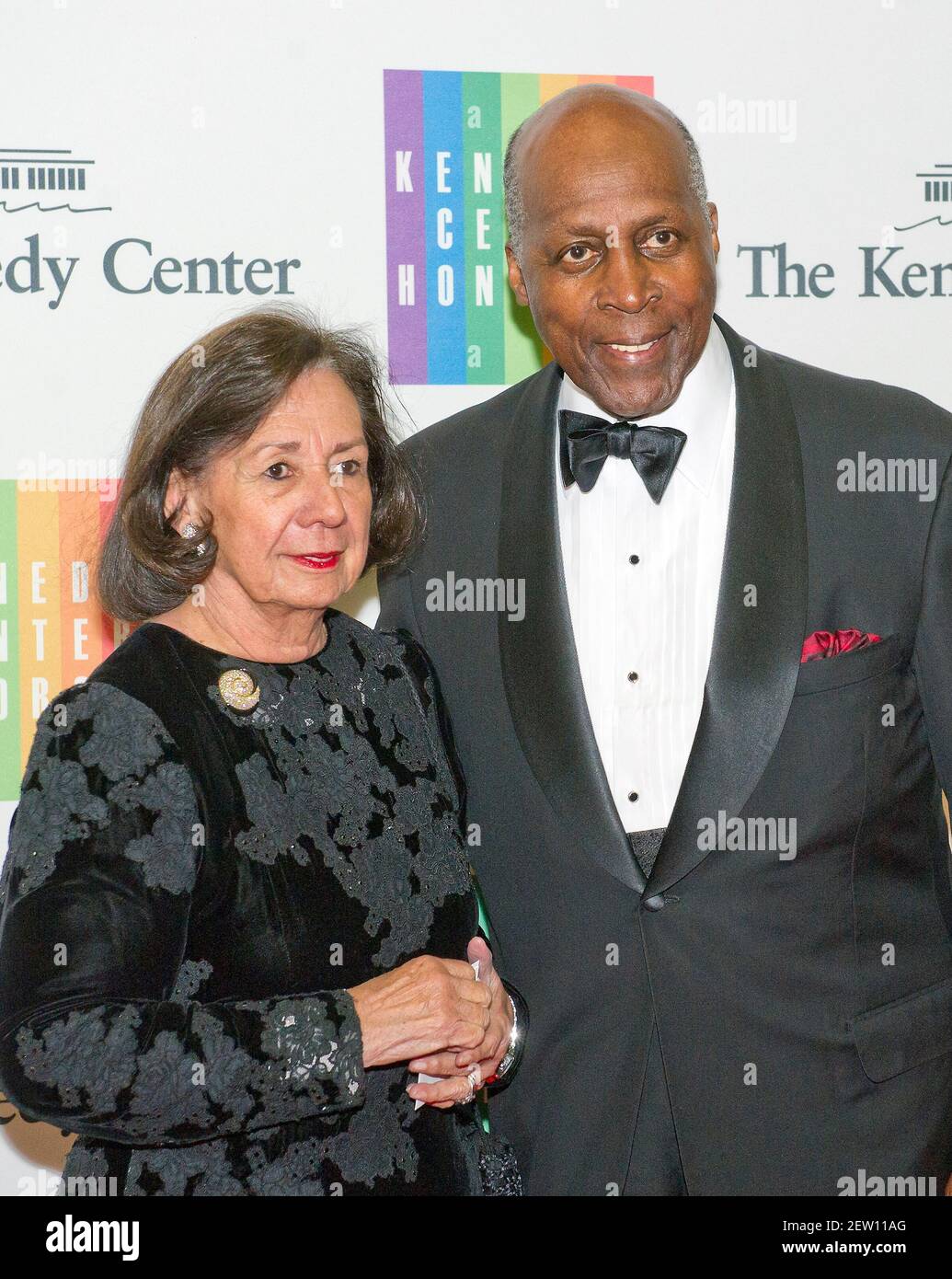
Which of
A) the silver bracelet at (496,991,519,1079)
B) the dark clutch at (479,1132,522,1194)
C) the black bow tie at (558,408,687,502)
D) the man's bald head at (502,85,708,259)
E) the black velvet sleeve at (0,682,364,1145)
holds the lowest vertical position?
the dark clutch at (479,1132,522,1194)

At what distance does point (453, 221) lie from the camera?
103 inches

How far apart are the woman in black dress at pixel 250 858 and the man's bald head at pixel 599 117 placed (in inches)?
13.4

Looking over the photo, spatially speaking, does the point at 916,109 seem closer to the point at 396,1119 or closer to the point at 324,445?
the point at 324,445

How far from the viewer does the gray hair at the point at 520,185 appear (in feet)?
6.44

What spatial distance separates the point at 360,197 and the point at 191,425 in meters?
0.97

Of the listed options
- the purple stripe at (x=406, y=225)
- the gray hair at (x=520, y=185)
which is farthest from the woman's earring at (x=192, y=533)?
the purple stripe at (x=406, y=225)

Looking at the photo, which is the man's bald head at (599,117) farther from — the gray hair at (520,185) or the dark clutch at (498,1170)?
the dark clutch at (498,1170)

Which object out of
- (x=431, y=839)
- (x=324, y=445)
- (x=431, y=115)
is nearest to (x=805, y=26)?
(x=431, y=115)

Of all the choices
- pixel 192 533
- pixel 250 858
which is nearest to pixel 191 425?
pixel 192 533

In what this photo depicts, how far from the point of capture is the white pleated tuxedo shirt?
1.91 m

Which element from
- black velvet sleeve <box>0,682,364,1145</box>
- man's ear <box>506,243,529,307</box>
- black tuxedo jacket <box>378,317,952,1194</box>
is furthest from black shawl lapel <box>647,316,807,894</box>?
black velvet sleeve <box>0,682,364,1145</box>

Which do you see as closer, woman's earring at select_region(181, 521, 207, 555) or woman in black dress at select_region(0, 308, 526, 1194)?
woman in black dress at select_region(0, 308, 526, 1194)

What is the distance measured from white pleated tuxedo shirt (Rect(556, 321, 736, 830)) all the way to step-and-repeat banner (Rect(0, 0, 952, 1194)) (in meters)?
0.73

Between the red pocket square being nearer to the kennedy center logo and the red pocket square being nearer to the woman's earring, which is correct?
the woman's earring
